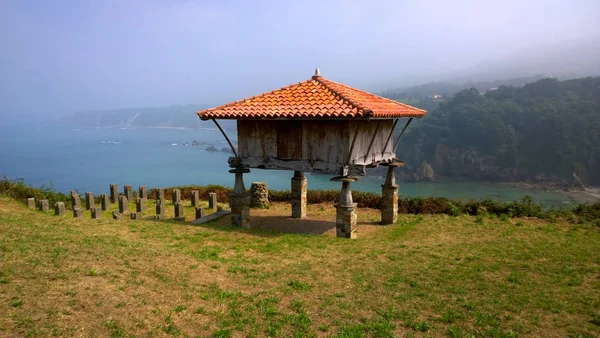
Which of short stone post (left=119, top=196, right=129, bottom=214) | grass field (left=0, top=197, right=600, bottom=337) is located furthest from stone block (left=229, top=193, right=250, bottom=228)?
short stone post (left=119, top=196, right=129, bottom=214)

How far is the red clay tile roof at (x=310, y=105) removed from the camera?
11000 millimetres

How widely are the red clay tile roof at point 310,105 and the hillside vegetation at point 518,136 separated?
61.2m

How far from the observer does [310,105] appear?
38.2 feet

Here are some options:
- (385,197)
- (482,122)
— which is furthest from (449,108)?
(385,197)

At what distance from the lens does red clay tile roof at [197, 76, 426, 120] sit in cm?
1100

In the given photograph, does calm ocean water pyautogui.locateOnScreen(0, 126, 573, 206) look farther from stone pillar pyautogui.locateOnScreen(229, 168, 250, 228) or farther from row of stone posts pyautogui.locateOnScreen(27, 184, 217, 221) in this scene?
stone pillar pyautogui.locateOnScreen(229, 168, 250, 228)

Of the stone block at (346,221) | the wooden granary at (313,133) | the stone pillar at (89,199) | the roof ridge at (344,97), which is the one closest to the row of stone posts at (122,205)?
the stone pillar at (89,199)

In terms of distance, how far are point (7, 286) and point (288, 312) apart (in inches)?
167

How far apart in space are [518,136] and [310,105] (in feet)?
226

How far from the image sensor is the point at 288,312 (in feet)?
21.7

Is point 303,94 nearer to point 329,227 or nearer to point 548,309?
point 329,227

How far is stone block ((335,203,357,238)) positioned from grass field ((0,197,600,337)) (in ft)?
1.55

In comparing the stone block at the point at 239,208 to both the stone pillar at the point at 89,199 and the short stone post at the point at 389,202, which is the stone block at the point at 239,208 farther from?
the stone pillar at the point at 89,199

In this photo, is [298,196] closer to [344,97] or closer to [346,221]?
[346,221]
